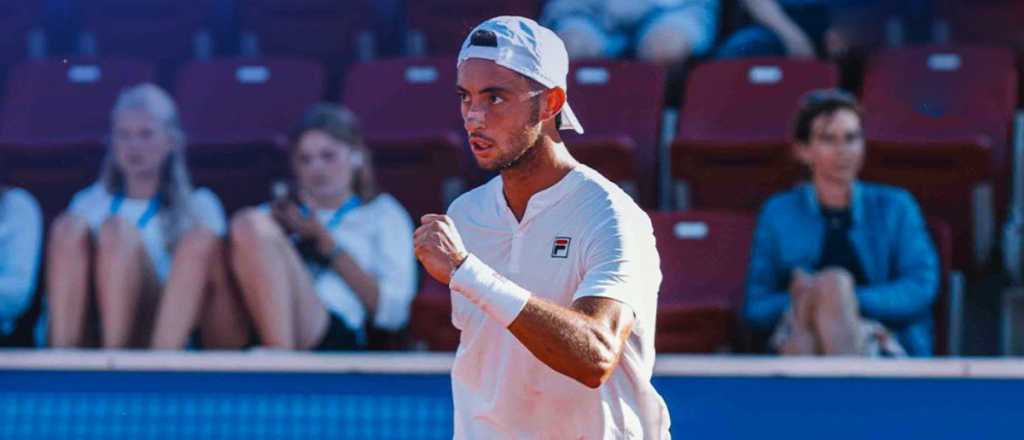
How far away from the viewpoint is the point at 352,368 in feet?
15.2

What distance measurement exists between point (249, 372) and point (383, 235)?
1010mm

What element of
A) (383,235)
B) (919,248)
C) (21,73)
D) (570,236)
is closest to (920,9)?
(919,248)

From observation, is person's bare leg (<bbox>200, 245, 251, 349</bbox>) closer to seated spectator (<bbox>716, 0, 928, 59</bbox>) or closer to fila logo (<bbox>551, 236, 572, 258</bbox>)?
seated spectator (<bbox>716, 0, 928, 59</bbox>)

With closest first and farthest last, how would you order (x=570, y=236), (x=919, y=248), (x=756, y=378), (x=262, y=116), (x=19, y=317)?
(x=570, y=236)
(x=756, y=378)
(x=919, y=248)
(x=19, y=317)
(x=262, y=116)

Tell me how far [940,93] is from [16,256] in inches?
134

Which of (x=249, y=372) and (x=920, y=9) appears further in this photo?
(x=920, y=9)

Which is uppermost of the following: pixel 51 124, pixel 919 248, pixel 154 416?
pixel 51 124

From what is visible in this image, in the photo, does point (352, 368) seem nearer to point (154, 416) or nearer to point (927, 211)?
point (154, 416)

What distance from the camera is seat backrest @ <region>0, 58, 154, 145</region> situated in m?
6.73

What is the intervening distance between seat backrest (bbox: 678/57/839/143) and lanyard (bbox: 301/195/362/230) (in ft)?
4.20

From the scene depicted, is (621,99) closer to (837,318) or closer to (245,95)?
(245,95)

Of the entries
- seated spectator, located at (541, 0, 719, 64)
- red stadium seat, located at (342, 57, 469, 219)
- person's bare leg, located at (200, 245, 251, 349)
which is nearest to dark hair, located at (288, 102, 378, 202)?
red stadium seat, located at (342, 57, 469, 219)

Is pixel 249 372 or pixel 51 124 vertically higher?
pixel 51 124

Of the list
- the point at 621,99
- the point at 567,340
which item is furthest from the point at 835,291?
the point at 567,340
